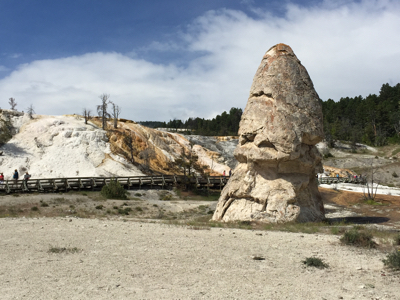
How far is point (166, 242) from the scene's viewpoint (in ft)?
31.2

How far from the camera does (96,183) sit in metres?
30.5

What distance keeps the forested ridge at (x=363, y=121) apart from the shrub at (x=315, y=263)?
70.8 meters

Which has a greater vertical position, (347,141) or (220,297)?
(347,141)

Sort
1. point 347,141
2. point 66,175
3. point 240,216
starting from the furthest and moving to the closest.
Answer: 1. point 347,141
2. point 66,175
3. point 240,216

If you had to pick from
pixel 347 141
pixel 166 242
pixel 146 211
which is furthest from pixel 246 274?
pixel 347 141

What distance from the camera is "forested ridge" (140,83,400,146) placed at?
7925 cm

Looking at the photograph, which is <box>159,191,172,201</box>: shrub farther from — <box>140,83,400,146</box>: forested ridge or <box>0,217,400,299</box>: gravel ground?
<box>140,83,400,146</box>: forested ridge

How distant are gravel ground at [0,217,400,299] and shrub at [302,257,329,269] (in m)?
0.15

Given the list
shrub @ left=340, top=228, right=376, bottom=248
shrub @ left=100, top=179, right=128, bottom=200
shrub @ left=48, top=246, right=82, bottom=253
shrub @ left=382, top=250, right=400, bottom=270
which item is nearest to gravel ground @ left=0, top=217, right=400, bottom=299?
shrub @ left=48, top=246, right=82, bottom=253

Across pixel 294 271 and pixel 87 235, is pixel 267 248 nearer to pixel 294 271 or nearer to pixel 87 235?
pixel 294 271

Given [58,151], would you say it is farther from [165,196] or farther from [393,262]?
[393,262]

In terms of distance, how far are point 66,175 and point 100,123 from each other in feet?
56.7

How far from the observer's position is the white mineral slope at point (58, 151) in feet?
125

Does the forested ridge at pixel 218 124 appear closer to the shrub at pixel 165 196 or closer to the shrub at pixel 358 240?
the shrub at pixel 165 196
